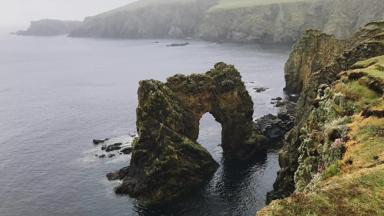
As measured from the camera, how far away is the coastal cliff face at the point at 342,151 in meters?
32.9

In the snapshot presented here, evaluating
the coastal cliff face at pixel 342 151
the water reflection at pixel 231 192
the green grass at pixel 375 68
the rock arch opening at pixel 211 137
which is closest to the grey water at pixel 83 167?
the water reflection at pixel 231 192

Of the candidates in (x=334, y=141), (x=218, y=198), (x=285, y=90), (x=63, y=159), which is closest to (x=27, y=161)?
(x=63, y=159)

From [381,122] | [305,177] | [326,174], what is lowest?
[305,177]

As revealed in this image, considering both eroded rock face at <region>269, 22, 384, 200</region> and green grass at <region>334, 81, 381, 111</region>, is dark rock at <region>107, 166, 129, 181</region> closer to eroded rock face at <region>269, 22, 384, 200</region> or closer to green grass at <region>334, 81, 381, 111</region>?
eroded rock face at <region>269, 22, 384, 200</region>

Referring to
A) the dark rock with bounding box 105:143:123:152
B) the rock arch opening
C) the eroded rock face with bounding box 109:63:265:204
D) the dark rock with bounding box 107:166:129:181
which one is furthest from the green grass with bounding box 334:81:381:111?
the dark rock with bounding box 105:143:123:152

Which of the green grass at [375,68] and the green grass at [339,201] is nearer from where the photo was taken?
the green grass at [339,201]

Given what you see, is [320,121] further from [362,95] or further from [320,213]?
[320,213]

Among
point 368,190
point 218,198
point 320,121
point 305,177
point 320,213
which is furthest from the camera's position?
point 218,198

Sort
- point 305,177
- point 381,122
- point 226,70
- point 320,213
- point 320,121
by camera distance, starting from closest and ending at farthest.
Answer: point 320,213
point 381,122
point 305,177
point 320,121
point 226,70

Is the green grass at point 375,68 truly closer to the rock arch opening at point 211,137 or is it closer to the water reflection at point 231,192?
the water reflection at point 231,192

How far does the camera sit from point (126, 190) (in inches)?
3438

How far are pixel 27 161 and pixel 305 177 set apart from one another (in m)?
73.2

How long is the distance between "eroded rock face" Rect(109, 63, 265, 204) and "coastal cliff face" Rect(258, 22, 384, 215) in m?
17.4

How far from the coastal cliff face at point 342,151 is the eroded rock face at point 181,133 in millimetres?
17438
